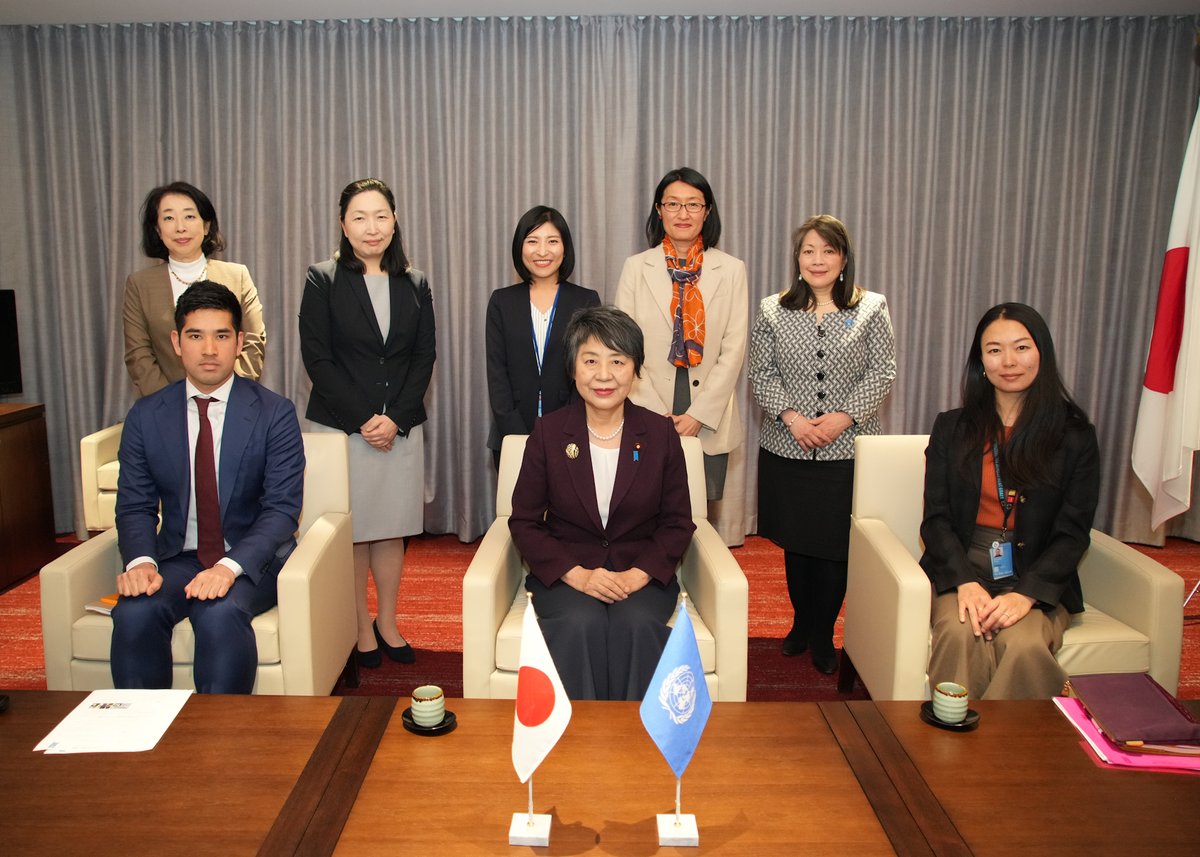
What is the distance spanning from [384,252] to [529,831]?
241cm

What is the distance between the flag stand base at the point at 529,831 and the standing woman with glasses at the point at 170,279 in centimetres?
258

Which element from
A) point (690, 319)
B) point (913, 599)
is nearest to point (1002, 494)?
point (913, 599)

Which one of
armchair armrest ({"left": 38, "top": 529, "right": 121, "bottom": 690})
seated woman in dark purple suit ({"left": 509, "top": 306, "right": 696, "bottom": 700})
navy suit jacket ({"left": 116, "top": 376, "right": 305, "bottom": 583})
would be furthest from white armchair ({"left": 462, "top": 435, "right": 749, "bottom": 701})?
armchair armrest ({"left": 38, "top": 529, "right": 121, "bottom": 690})

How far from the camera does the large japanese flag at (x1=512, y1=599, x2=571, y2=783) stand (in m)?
1.58

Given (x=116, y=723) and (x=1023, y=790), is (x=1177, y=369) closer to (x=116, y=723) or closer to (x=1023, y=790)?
(x=1023, y=790)

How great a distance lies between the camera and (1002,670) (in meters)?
2.51

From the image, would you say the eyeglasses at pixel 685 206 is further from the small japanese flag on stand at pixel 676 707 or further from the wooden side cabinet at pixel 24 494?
the wooden side cabinet at pixel 24 494

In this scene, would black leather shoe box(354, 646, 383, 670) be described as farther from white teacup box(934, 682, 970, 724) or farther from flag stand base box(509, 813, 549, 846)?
white teacup box(934, 682, 970, 724)

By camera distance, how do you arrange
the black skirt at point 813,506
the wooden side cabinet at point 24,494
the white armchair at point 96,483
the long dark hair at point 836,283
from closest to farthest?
the long dark hair at point 836,283 → the black skirt at point 813,506 → the white armchair at point 96,483 → the wooden side cabinet at point 24,494

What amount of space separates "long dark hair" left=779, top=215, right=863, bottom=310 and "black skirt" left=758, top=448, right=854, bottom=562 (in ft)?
1.83

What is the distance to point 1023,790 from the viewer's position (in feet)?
5.48

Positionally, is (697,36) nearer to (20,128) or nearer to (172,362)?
(172,362)

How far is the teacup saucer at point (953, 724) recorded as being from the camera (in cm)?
189

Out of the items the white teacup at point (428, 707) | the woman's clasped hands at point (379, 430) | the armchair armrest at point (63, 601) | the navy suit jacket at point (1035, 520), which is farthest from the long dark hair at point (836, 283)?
the armchair armrest at point (63, 601)
